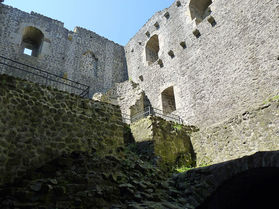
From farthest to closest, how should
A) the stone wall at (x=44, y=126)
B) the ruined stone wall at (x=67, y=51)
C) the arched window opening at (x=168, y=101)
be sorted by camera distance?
the ruined stone wall at (x=67, y=51)
the arched window opening at (x=168, y=101)
the stone wall at (x=44, y=126)

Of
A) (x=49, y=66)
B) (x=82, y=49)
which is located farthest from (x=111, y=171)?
(x=82, y=49)

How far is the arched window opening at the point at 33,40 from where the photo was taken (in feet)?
51.5

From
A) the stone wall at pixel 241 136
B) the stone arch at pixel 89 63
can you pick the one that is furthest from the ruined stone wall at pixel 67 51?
the stone wall at pixel 241 136

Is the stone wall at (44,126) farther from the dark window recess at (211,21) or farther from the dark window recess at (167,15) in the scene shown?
the dark window recess at (167,15)

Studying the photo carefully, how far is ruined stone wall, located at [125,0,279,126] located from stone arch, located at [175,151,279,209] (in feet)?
14.4

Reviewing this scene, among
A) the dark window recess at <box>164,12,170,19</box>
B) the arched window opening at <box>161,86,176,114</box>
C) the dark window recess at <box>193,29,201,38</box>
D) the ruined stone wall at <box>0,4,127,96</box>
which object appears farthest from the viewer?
the dark window recess at <box>164,12,170,19</box>

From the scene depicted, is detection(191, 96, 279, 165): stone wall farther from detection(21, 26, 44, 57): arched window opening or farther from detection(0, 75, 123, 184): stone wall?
detection(21, 26, 44, 57): arched window opening

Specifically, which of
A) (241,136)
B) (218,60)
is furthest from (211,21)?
(241,136)

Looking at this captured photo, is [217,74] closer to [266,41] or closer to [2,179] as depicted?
[266,41]

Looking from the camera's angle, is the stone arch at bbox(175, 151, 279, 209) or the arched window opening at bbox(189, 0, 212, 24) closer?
the stone arch at bbox(175, 151, 279, 209)

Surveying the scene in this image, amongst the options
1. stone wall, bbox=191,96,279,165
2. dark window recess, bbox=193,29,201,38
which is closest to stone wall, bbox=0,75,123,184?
stone wall, bbox=191,96,279,165

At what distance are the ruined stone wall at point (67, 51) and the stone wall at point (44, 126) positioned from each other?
32.1 ft

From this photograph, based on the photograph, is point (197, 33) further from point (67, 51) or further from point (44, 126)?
point (44, 126)

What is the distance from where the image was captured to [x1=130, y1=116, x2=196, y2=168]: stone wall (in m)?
7.89
